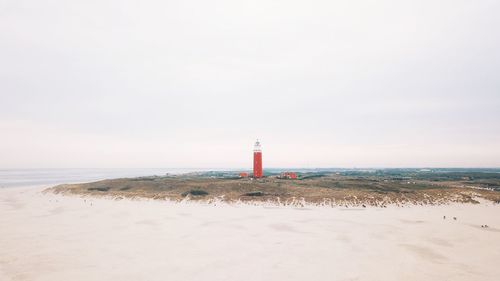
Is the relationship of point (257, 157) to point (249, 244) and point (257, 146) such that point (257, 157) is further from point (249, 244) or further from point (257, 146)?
point (249, 244)

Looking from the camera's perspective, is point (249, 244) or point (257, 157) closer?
point (249, 244)

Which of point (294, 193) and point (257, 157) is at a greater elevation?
point (257, 157)

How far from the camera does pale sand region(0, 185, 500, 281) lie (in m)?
18.4

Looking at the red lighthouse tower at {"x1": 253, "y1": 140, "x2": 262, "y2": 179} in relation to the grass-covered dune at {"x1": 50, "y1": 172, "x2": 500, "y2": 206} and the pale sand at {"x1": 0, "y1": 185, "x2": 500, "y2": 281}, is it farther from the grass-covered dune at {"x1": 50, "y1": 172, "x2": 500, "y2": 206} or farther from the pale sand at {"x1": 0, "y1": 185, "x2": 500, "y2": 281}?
the pale sand at {"x1": 0, "y1": 185, "x2": 500, "y2": 281}

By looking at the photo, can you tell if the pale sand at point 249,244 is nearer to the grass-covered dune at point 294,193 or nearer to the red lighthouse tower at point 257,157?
the grass-covered dune at point 294,193

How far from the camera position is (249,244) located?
2453cm

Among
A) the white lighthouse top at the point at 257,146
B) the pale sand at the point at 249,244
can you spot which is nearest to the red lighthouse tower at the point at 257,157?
the white lighthouse top at the point at 257,146

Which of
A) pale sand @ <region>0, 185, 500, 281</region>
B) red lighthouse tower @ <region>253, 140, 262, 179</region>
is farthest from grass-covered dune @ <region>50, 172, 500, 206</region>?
red lighthouse tower @ <region>253, 140, 262, 179</region>

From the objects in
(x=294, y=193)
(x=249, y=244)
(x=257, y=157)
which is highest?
(x=257, y=157)

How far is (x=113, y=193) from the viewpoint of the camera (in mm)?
56375

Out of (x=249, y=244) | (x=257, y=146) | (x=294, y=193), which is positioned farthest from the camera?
(x=257, y=146)

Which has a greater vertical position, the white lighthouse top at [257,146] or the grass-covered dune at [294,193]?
the white lighthouse top at [257,146]

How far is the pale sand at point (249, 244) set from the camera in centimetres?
1839

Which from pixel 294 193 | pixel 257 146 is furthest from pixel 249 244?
pixel 257 146
